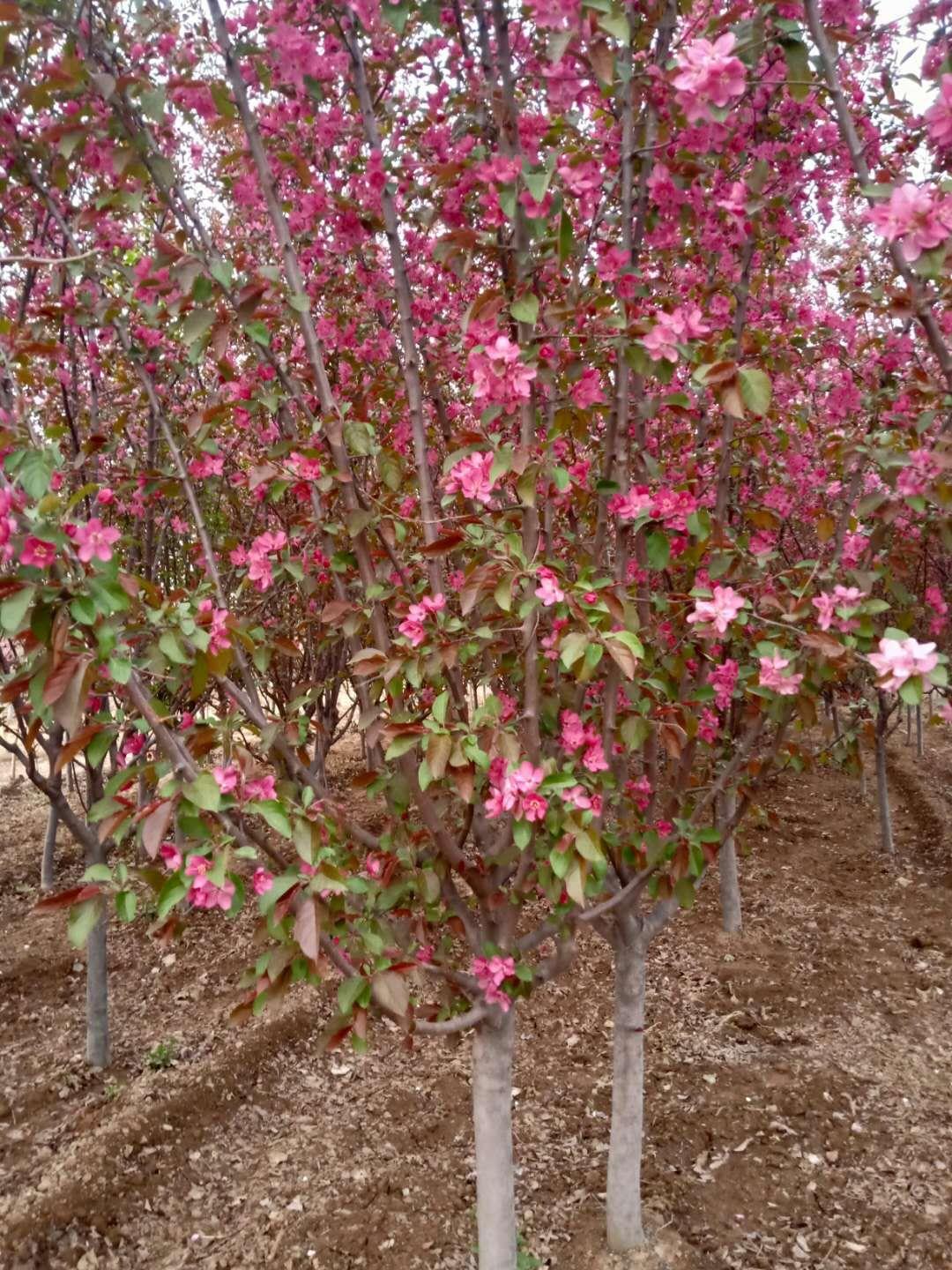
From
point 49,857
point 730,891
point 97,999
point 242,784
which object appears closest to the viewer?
point 242,784

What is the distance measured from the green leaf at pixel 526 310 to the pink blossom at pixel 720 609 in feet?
2.12

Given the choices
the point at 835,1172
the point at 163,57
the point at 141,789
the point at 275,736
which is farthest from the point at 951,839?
the point at 163,57

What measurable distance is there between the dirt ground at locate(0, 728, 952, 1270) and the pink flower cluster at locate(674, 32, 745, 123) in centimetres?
299

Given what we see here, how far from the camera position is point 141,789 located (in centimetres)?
484

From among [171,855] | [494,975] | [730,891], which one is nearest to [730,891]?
[730,891]

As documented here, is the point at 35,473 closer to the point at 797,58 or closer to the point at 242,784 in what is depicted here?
the point at 242,784

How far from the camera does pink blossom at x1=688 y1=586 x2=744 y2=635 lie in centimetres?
171

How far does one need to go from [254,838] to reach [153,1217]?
195 centimetres

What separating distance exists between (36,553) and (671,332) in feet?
3.76

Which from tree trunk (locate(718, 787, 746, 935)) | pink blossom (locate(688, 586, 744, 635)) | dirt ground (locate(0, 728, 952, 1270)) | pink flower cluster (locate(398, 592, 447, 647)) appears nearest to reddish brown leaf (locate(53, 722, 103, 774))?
pink flower cluster (locate(398, 592, 447, 647))

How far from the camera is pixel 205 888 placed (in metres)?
1.39

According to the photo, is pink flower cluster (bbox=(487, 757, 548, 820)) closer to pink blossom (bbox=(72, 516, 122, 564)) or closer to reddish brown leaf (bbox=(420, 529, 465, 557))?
reddish brown leaf (bbox=(420, 529, 465, 557))

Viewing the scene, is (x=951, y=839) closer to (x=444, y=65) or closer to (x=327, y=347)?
(x=327, y=347)

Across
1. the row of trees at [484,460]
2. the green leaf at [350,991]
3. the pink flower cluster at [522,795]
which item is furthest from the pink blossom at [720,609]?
the green leaf at [350,991]
